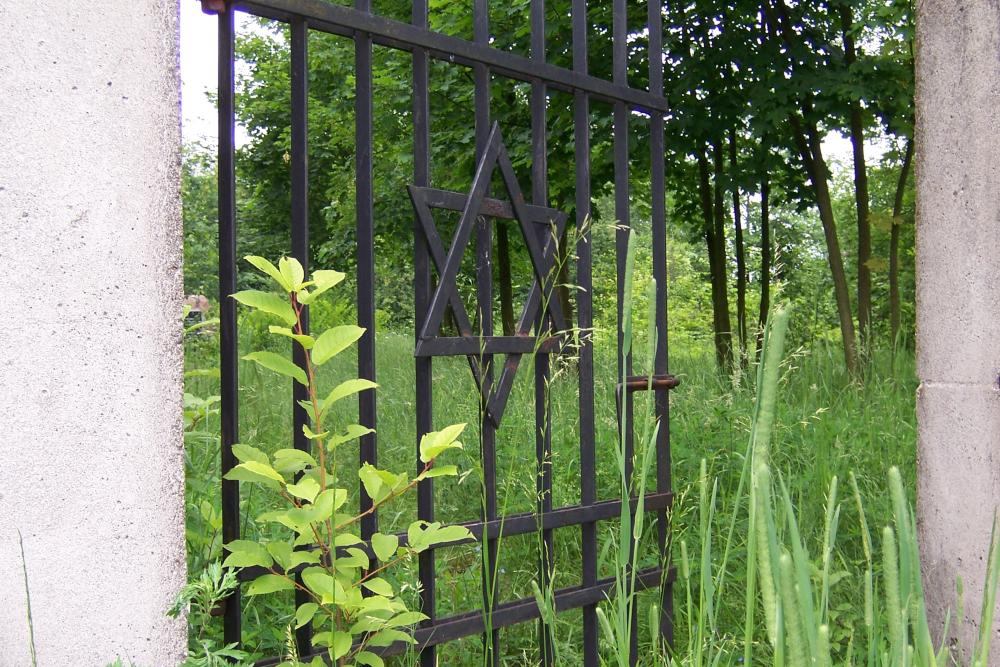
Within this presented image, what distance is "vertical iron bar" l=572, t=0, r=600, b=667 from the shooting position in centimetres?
245

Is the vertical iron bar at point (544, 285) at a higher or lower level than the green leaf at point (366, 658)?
higher

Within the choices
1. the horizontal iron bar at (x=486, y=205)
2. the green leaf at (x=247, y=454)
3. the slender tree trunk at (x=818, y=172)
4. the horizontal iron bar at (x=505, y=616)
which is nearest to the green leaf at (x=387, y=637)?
the horizontal iron bar at (x=505, y=616)

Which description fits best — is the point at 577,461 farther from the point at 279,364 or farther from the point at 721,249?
the point at 721,249

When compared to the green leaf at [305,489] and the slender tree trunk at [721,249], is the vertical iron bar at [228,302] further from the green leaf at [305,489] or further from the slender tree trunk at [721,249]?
the slender tree trunk at [721,249]

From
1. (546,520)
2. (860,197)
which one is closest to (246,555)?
(546,520)

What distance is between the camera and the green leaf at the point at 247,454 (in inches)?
67.6

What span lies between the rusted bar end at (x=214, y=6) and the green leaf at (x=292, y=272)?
60 centimetres

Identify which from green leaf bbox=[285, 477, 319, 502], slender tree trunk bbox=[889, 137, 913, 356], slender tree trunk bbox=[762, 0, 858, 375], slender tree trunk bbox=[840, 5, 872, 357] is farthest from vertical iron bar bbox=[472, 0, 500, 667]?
slender tree trunk bbox=[889, 137, 913, 356]

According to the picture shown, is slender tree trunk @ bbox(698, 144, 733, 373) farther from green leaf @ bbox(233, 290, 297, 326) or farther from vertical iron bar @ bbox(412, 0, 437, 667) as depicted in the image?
green leaf @ bbox(233, 290, 297, 326)

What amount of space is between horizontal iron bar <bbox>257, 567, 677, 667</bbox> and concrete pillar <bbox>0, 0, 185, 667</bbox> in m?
0.51

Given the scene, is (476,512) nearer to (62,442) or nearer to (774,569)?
(62,442)

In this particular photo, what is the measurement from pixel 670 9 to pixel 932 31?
505 centimetres

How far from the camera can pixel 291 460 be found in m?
1.75

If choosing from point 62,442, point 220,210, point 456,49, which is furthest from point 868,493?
point 62,442
